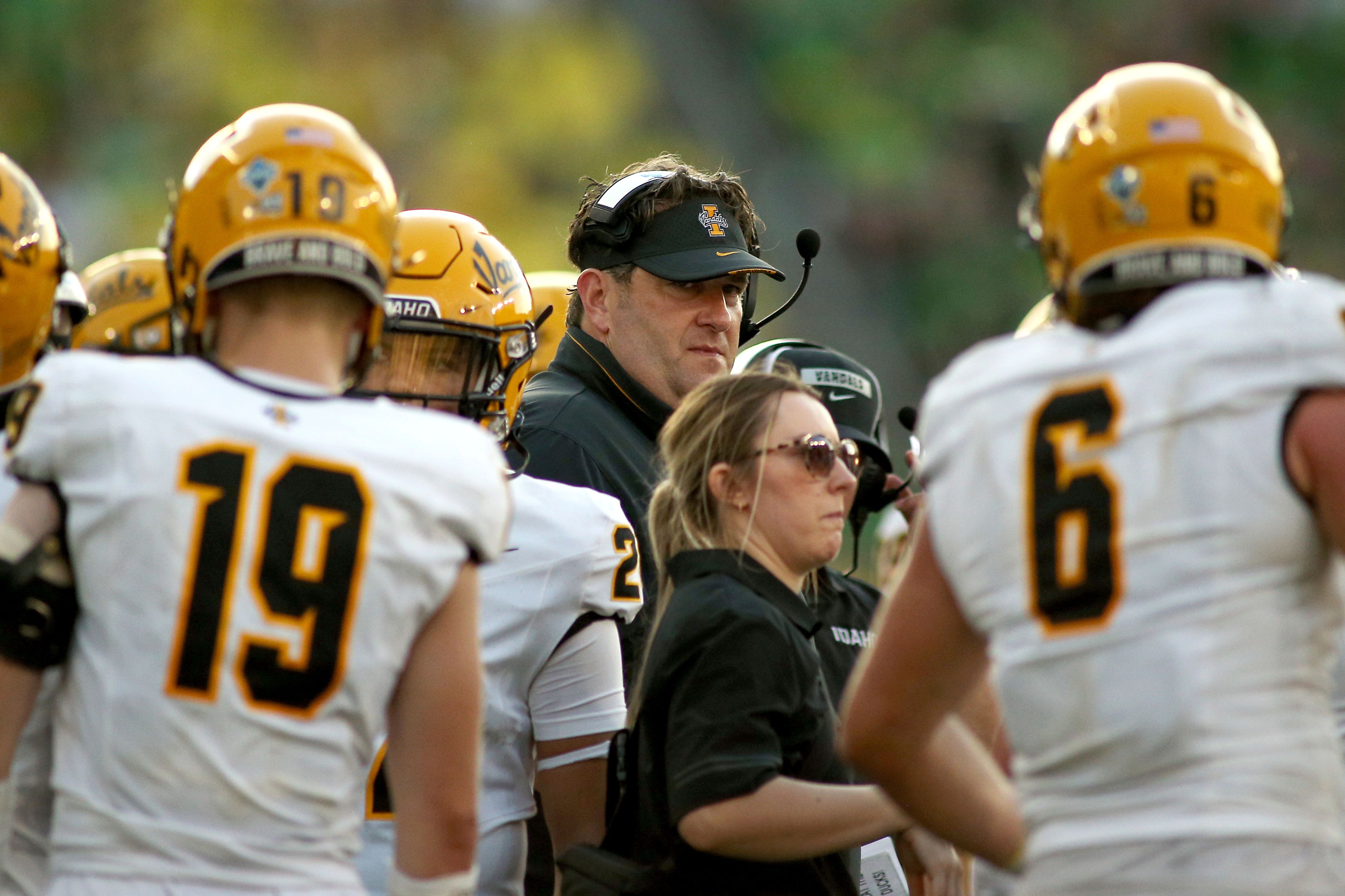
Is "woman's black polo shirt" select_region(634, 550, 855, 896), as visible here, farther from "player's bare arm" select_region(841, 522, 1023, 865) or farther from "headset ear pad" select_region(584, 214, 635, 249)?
"headset ear pad" select_region(584, 214, 635, 249)

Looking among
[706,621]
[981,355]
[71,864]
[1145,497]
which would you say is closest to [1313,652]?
[1145,497]

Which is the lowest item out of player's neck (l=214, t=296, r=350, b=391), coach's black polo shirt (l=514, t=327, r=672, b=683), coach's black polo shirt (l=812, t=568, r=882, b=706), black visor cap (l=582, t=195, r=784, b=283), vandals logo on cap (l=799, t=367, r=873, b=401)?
coach's black polo shirt (l=812, t=568, r=882, b=706)

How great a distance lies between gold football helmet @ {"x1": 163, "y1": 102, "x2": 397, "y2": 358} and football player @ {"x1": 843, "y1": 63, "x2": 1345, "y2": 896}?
0.83 m

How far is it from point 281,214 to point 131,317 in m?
1.02

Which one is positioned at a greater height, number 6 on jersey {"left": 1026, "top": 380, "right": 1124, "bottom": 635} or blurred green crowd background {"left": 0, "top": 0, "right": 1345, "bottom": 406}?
blurred green crowd background {"left": 0, "top": 0, "right": 1345, "bottom": 406}

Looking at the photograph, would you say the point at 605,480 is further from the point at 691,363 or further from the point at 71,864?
the point at 71,864

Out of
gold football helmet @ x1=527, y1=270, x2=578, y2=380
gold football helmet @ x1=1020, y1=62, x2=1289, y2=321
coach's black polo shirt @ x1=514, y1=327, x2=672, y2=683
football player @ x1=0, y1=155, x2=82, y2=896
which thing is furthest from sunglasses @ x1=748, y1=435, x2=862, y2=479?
gold football helmet @ x1=527, y1=270, x2=578, y2=380

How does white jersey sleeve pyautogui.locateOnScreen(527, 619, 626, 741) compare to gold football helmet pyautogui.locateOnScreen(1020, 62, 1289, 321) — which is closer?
gold football helmet pyautogui.locateOnScreen(1020, 62, 1289, 321)

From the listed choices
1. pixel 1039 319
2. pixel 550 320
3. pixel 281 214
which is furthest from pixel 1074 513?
pixel 550 320

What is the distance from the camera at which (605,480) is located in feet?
12.8

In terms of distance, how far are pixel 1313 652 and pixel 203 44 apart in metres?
15.4

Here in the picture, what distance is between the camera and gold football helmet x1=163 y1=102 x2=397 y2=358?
2.21m

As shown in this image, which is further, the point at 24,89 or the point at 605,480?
the point at 24,89

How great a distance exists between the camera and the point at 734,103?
17.7 metres
